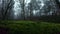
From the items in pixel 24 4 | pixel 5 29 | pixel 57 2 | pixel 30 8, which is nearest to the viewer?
pixel 5 29

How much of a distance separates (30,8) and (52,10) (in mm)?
5264

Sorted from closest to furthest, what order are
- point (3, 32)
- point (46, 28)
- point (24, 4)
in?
point (3, 32), point (46, 28), point (24, 4)

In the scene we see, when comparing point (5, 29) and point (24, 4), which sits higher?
point (24, 4)

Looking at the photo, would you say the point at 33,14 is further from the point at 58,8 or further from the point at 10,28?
the point at 10,28

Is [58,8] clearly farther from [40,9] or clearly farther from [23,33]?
[23,33]

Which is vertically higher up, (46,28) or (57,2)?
(57,2)

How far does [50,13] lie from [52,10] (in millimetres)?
749

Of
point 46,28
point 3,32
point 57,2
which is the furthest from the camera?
point 57,2

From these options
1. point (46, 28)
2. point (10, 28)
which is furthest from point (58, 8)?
point (10, 28)

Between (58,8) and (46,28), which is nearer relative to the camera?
(46,28)

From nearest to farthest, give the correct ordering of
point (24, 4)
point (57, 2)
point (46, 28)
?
point (46, 28)
point (57, 2)
point (24, 4)

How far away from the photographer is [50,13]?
26.6 m

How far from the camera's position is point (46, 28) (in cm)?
1229

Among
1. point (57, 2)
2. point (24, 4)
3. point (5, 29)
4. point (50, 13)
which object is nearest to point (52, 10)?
point (50, 13)
